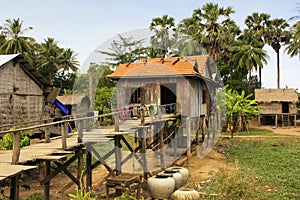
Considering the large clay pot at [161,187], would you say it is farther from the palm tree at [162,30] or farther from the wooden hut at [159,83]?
the palm tree at [162,30]

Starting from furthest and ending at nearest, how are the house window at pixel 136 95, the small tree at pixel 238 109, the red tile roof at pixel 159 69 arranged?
1. the small tree at pixel 238 109
2. the house window at pixel 136 95
3. the red tile roof at pixel 159 69

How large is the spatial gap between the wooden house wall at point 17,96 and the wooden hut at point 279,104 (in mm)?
24585

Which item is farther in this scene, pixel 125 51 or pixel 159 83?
pixel 125 51

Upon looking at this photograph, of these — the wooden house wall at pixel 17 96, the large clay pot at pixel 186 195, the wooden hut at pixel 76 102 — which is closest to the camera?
the large clay pot at pixel 186 195

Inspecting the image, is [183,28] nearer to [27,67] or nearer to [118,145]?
[27,67]

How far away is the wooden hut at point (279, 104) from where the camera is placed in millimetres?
36250

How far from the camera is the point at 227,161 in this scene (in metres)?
19.5

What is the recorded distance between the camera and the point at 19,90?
55.0ft

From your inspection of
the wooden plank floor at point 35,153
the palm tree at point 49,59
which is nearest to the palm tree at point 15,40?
the palm tree at point 49,59

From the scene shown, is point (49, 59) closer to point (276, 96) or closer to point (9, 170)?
point (276, 96)

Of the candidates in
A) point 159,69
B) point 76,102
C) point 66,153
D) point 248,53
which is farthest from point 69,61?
point 66,153

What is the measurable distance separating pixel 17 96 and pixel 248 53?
3254 centimetres

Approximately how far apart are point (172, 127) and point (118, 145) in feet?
26.9

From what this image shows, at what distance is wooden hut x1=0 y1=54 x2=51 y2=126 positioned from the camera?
15.6 metres
